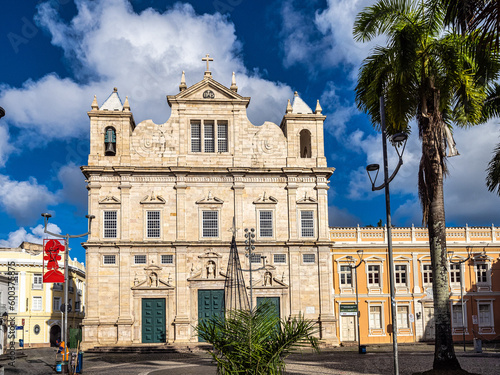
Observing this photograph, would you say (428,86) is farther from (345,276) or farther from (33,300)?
(33,300)

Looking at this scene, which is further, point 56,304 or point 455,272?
point 56,304

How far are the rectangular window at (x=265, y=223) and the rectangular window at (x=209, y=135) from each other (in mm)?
5860

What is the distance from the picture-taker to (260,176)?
40.7 metres

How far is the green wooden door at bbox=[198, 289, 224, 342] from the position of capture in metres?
38.6

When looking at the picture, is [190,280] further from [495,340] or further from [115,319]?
[495,340]

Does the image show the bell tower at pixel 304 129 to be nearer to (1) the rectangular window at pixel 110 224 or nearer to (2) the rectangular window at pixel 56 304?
(1) the rectangular window at pixel 110 224

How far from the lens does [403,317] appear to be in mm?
41000

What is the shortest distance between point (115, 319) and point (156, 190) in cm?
891

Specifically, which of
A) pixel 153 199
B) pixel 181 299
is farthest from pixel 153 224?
pixel 181 299

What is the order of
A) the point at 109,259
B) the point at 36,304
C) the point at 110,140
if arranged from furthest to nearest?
1. the point at 36,304
2. the point at 110,140
3. the point at 109,259

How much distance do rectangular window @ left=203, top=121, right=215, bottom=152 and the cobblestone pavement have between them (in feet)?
47.1

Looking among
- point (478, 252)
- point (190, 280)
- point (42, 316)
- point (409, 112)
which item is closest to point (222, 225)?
point (190, 280)

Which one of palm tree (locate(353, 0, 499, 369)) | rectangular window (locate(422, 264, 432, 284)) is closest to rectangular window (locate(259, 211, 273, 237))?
rectangular window (locate(422, 264, 432, 284))

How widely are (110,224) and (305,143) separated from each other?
52.3ft
